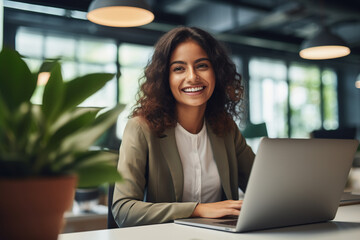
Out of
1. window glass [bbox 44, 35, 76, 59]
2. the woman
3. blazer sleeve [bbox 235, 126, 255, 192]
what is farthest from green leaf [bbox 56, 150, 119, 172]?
window glass [bbox 44, 35, 76, 59]

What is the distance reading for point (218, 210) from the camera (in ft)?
4.19

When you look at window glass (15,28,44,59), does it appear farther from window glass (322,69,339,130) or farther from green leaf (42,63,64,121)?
window glass (322,69,339,130)

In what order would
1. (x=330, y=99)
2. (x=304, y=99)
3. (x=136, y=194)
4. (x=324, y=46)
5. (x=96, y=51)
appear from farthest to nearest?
(x=330, y=99)
(x=304, y=99)
(x=96, y=51)
(x=324, y=46)
(x=136, y=194)

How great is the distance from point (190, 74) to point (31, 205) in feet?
4.56

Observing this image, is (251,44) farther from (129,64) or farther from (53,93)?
(53,93)

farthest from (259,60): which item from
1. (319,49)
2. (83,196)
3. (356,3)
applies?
(83,196)

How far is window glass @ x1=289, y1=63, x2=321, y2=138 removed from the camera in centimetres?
1017

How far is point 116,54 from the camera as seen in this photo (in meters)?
7.61

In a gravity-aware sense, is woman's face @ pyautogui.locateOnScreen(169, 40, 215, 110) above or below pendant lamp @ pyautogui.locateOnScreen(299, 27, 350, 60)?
below

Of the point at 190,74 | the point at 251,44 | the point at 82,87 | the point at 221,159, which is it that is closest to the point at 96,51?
the point at 251,44

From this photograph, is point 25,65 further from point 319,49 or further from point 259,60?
point 259,60

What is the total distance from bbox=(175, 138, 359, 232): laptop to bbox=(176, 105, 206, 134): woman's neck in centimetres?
69

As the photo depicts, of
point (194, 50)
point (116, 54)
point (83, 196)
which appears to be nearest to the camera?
point (194, 50)

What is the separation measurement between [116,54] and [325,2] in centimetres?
367
